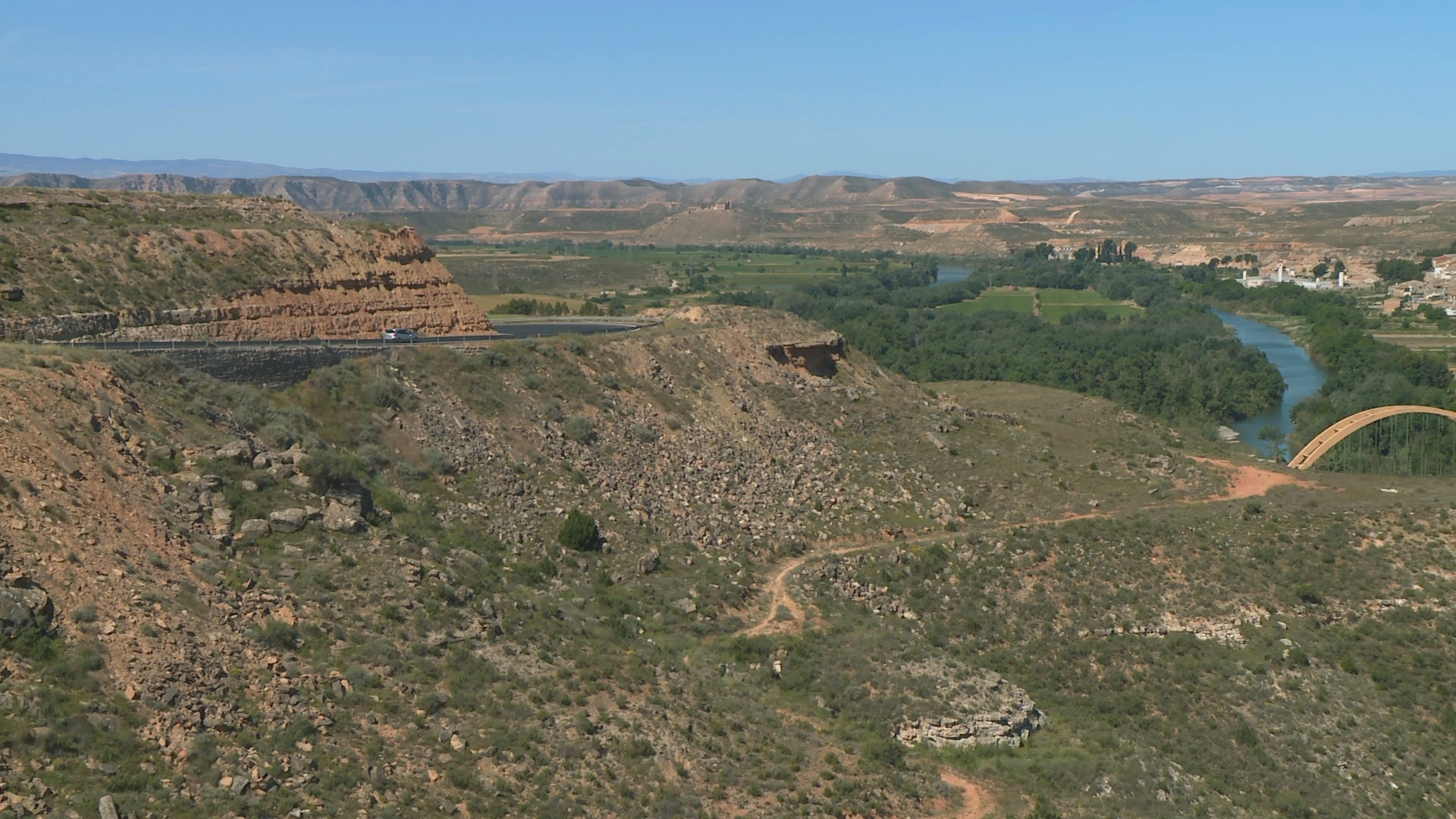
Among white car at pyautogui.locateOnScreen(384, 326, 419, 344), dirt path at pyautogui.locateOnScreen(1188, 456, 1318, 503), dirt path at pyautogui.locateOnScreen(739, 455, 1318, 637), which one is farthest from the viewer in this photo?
dirt path at pyautogui.locateOnScreen(1188, 456, 1318, 503)

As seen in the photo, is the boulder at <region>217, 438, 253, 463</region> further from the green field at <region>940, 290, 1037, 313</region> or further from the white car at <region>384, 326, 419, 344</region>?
the green field at <region>940, 290, 1037, 313</region>

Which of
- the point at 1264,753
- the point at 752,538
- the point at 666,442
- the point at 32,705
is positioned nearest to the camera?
the point at 32,705

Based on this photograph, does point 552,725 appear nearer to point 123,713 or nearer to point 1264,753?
point 123,713

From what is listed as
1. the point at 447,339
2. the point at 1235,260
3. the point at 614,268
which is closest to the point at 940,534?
the point at 447,339

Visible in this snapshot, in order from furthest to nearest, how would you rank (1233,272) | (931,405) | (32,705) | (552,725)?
1. (1233,272)
2. (931,405)
3. (552,725)
4. (32,705)

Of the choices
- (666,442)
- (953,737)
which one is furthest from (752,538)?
(953,737)

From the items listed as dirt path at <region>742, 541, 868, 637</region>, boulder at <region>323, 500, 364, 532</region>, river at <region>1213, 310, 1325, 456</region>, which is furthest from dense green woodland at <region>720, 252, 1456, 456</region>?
boulder at <region>323, 500, 364, 532</region>

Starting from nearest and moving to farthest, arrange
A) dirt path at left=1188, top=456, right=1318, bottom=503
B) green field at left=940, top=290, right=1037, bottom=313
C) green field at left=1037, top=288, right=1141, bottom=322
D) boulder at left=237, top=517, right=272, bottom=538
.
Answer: boulder at left=237, top=517, right=272, bottom=538
dirt path at left=1188, top=456, right=1318, bottom=503
green field at left=940, top=290, right=1037, bottom=313
green field at left=1037, top=288, right=1141, bottom=322
